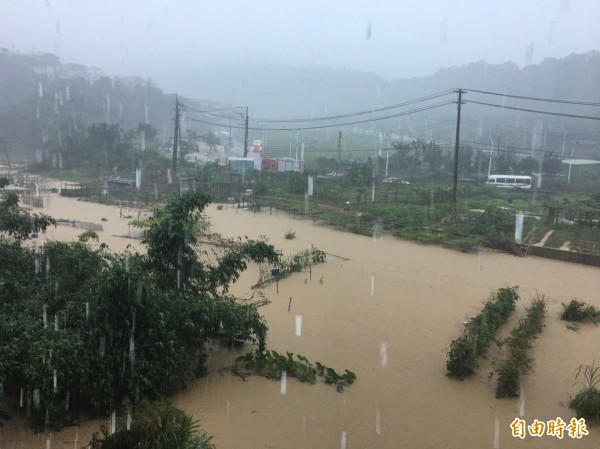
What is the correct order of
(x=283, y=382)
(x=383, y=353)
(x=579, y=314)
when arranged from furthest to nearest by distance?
(x=579, y=314) → (x=383, y=353) → (x=283, y=382)

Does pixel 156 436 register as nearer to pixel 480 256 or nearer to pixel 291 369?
pixel 291 369

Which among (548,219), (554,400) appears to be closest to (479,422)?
(554,400)

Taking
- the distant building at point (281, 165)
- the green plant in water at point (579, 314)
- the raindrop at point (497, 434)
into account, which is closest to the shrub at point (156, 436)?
the raindrop at point (497, 434)

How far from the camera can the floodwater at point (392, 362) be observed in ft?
19.1

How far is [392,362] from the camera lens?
788cm

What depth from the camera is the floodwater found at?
583 centimetres

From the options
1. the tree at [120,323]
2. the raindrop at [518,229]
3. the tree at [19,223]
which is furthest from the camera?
the raindrop at [518,229]

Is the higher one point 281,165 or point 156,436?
point 281,165

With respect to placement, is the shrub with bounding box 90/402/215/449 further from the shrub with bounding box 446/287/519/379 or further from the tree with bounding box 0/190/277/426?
the shrub with bounding box 446/287/519/379

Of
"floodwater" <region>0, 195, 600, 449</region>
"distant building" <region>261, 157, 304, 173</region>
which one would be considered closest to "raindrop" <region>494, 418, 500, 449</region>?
"floodwater" <region>0, 195, 600, 449</region>

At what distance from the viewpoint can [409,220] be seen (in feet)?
62.3

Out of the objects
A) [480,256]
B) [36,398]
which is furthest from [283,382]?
[480,256]

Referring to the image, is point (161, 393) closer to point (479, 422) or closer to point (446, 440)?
point (446, 440)

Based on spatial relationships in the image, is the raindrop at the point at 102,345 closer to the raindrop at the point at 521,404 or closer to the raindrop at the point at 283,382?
the raindrop at the point at 283,382
